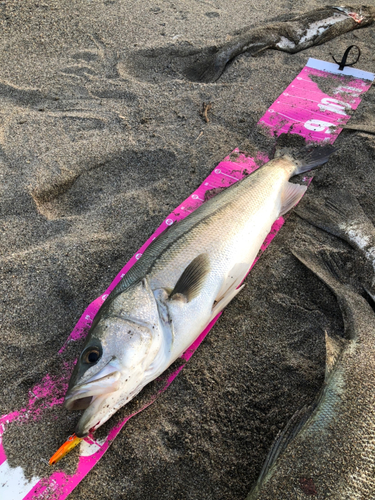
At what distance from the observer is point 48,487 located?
2.02 m

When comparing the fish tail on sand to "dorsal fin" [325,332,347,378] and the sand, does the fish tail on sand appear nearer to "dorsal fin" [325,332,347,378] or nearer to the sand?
the sand

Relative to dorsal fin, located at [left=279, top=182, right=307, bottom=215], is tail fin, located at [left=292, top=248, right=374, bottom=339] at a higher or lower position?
lower

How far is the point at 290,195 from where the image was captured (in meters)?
3.28

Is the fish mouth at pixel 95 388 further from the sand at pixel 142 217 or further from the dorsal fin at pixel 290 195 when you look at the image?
the dorsal fin at pixel 290 195

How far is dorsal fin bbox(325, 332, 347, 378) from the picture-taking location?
2.27 metres

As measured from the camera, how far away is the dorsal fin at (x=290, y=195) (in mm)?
3244

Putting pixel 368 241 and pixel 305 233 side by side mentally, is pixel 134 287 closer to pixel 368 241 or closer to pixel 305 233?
pixel 305 233

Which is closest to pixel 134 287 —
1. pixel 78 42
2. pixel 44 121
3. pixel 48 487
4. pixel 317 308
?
pixel 48 487

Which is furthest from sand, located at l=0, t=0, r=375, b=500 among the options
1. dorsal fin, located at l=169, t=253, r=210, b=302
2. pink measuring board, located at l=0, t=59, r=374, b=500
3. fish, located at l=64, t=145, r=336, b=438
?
dorsal fin, located at l=169, t=253, r=210, b=302

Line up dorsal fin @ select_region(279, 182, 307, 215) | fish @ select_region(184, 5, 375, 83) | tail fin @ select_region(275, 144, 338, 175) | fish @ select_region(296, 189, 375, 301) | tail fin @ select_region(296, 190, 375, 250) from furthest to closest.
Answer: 1. fish @ select_region(184, 5, 375, 83)
2. tail fin @ select_region(275, 144, 338, 175)
3. dorsal fin @ select_region(279, 182, 307, 215)
4. tail fin @ select_region(296, 190, 375, 250)
5. fish @ select_region(296, 189, 375, 301)

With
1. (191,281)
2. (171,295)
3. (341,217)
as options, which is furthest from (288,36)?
(171,295)

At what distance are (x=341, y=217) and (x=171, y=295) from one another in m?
1.80

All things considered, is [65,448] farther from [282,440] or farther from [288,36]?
[288,36]

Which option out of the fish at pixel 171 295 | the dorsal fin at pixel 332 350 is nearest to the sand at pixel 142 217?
the dorsal fin at pixel 332 350
